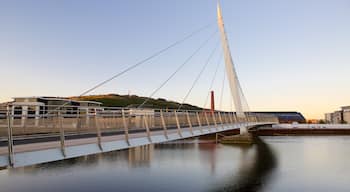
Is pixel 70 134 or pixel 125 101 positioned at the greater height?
pixel 125 101

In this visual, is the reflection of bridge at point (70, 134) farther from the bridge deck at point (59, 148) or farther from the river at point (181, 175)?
the river at point (181, 175)

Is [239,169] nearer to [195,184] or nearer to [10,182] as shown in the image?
[195,184]

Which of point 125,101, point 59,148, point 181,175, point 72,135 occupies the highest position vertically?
point 125,101

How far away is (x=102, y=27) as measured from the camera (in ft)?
101

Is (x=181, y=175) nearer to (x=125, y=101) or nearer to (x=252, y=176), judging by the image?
(x=252, y=176)

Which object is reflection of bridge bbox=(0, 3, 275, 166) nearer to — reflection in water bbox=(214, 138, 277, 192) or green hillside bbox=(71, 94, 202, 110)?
reflection in water bbox=(214, 138, 277, 192)

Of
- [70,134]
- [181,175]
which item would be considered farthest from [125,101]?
[70,134]

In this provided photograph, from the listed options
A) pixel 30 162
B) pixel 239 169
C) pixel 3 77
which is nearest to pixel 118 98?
pixel 3 77

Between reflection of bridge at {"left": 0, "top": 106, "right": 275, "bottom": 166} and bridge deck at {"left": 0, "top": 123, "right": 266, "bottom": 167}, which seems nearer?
bridge deck at {"left": 0, "top": 123, "right": 266, "bottom": 167}

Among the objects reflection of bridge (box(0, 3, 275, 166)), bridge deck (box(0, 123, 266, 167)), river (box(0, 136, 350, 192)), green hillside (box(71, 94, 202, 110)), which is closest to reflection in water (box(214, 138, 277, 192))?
river (box(0, 136, 350, 192))

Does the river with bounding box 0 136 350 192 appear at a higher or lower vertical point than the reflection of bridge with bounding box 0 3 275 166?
lower

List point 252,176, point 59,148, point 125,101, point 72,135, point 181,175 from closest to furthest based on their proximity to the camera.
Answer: point 59,148
point 72,135
point 181,175
point 252,176
point 125,101

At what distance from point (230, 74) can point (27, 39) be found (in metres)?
20.2

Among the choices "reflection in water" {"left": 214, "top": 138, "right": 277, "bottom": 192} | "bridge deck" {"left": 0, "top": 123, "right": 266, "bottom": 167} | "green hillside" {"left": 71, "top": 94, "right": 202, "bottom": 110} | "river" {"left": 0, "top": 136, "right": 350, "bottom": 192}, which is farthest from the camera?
"green hillside" {"left": 71, "top": 94, "right": 202, "bottom": 110}
